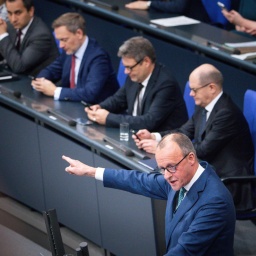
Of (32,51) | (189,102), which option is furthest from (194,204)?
(32,51)

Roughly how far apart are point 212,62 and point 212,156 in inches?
61.5

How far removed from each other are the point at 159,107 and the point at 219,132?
1.96ft

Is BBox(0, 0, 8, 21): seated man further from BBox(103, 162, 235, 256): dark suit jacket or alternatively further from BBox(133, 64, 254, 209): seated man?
BBox(103, 162, 235, 256): dark suit jacket

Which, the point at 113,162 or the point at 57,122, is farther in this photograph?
the point at 57,122

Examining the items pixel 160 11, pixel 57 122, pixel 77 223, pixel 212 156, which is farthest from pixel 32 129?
pixel 160 11

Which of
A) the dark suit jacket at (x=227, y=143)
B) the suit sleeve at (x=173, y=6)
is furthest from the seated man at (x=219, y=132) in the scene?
the suit sleeve at (x=173, y=6)

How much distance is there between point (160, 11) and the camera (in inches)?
326

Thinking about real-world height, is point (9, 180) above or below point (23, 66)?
below

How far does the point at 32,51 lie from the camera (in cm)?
748

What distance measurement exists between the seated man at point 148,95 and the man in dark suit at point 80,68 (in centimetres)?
43

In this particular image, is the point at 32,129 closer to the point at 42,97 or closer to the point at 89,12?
the point at 42,97

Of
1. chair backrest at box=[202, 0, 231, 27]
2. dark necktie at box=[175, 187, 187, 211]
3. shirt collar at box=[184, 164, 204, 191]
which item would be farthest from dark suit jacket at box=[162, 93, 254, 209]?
chair backrest at box=[202, 0, 231, 27]

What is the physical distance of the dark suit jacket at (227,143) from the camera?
5.89 meters

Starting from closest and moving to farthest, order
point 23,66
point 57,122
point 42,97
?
point 57,122
point 42,97
point 23,66
